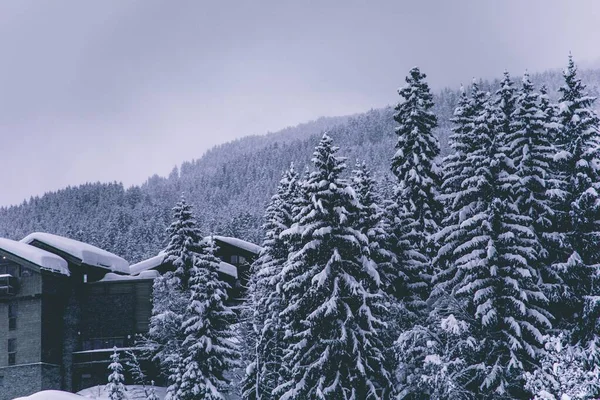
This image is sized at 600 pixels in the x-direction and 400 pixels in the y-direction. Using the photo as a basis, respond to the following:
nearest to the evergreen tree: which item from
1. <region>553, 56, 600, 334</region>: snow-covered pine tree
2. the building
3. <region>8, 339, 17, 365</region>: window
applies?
<region>553, 56, 600, 334</region>: snow-covered pine tree

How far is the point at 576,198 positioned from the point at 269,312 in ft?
56.5

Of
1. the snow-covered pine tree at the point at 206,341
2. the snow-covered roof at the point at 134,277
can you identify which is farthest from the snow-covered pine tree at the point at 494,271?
the snow-covered roof at the point at 134,277

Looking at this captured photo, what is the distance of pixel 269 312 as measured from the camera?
44406 mm

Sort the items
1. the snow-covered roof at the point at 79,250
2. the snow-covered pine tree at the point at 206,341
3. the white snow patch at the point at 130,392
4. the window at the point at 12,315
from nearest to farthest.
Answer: the snow-covered pine tree at the point at 206,341, the white snow patch at the point at 130,392, the window at the point at 12,315, the snow-covered roof at the point at 79,250

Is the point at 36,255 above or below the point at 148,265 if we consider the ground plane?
above

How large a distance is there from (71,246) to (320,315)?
31.3m

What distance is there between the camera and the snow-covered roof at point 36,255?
188ft

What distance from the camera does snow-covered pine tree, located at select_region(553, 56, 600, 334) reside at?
38.6 meters

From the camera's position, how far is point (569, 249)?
39.0 meters

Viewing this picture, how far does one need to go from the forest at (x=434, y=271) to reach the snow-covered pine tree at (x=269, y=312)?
13cm

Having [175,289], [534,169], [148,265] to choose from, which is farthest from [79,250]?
[534,169]

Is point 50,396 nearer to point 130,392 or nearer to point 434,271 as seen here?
point 434,271

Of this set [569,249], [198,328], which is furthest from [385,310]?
[198,328]

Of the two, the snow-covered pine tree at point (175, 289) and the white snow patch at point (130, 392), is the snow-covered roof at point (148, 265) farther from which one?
the white snow patch at point (130, 392)
